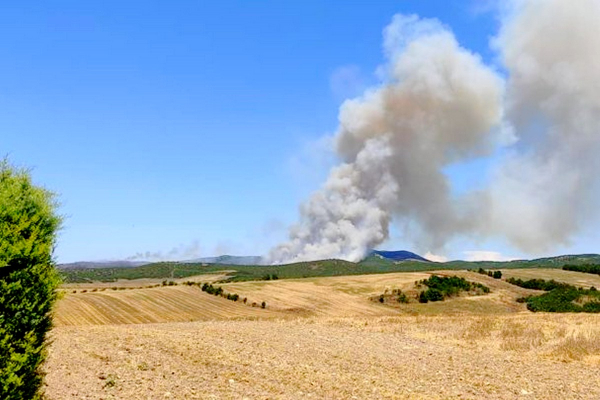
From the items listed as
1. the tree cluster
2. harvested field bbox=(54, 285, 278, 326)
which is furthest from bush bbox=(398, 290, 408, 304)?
harvested field bbox=(54, 285, 278, 326)

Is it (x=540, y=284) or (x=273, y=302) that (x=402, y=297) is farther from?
(x=540, y=284)

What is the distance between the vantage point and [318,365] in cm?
2134

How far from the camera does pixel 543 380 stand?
775 inches

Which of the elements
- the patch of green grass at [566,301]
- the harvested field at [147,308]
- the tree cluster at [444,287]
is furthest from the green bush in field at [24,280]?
the patch of green grass at [566,301]

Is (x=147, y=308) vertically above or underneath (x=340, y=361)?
underneath

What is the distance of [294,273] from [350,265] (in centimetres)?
2622

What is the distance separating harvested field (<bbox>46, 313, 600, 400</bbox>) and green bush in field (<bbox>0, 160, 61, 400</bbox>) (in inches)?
186

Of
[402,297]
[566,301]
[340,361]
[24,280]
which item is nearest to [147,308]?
[402,297]

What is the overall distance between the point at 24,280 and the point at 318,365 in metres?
13.9

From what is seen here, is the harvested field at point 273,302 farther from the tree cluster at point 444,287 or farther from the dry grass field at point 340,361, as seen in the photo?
the dry grass field at point 340,361

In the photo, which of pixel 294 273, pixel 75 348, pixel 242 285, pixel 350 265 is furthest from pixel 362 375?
pixel 350 265

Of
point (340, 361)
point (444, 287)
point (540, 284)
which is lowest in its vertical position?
point (340, 361)

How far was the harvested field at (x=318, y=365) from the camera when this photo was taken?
1655cm

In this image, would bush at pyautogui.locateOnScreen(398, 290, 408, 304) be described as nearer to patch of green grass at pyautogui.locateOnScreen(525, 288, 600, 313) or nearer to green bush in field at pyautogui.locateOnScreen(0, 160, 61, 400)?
patch of green grass at pyautogui.locateOnScreen(525, 288, 600, 313)
